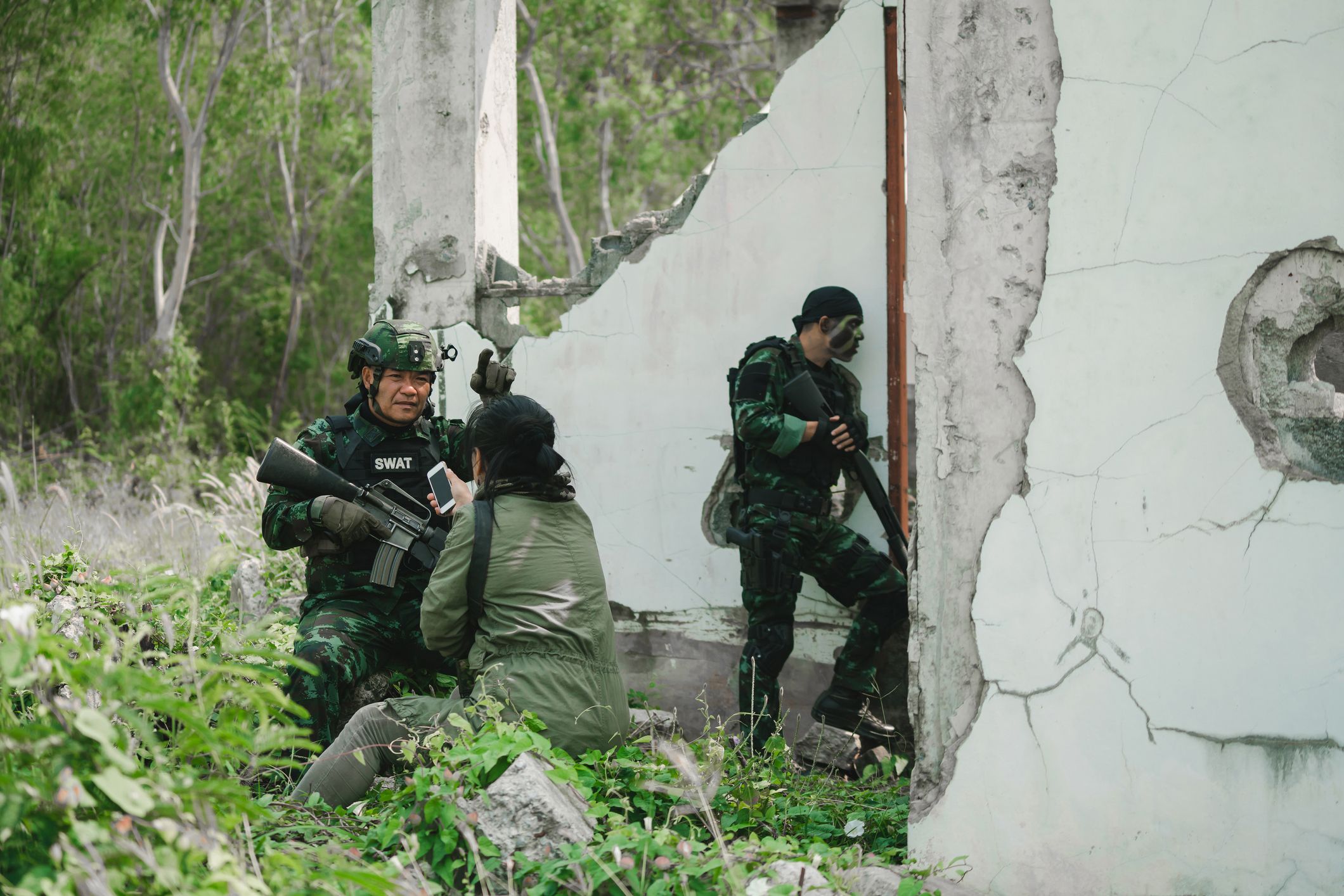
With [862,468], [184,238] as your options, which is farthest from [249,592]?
[184,238]

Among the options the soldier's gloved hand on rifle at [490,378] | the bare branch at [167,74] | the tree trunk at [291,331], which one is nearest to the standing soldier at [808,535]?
the soldier's gloved hand on rifle at [490,378]

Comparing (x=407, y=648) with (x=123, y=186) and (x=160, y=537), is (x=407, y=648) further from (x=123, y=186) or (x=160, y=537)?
(x=123, y=186)

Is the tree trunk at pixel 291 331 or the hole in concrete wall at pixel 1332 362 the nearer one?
the hole in concrete wall at pixel 1332 362

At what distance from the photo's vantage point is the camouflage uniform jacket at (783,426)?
3.91 m

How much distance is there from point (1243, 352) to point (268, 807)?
2.41 m

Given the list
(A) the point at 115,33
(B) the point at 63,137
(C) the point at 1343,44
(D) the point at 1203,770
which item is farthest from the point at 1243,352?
(A) the point at 115,33

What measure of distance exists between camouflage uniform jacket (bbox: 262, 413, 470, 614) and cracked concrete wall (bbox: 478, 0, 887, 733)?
88cm

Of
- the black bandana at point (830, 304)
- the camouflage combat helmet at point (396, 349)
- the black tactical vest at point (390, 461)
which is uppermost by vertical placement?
the black bandana at point (830, 304)

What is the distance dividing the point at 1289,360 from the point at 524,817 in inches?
76.4

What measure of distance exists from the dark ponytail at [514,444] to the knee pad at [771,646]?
4.55ft

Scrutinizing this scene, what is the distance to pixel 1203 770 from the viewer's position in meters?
2.51

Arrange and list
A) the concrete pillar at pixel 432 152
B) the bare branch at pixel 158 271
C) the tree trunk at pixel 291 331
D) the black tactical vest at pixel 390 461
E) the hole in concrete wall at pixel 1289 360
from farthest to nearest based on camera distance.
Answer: the tree trunk at pixel 291 331
the bare branch at pixel 158 271
the concrete pillar at pixel 432 152
the black tactical vest at pixel 390 461
the hole in concrete wall at pixel 1289 360

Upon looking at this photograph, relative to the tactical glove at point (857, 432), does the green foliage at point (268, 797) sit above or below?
below

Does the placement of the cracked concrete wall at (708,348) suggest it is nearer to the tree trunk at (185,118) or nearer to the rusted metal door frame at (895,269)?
the rusted metal door frame at (895,269)
